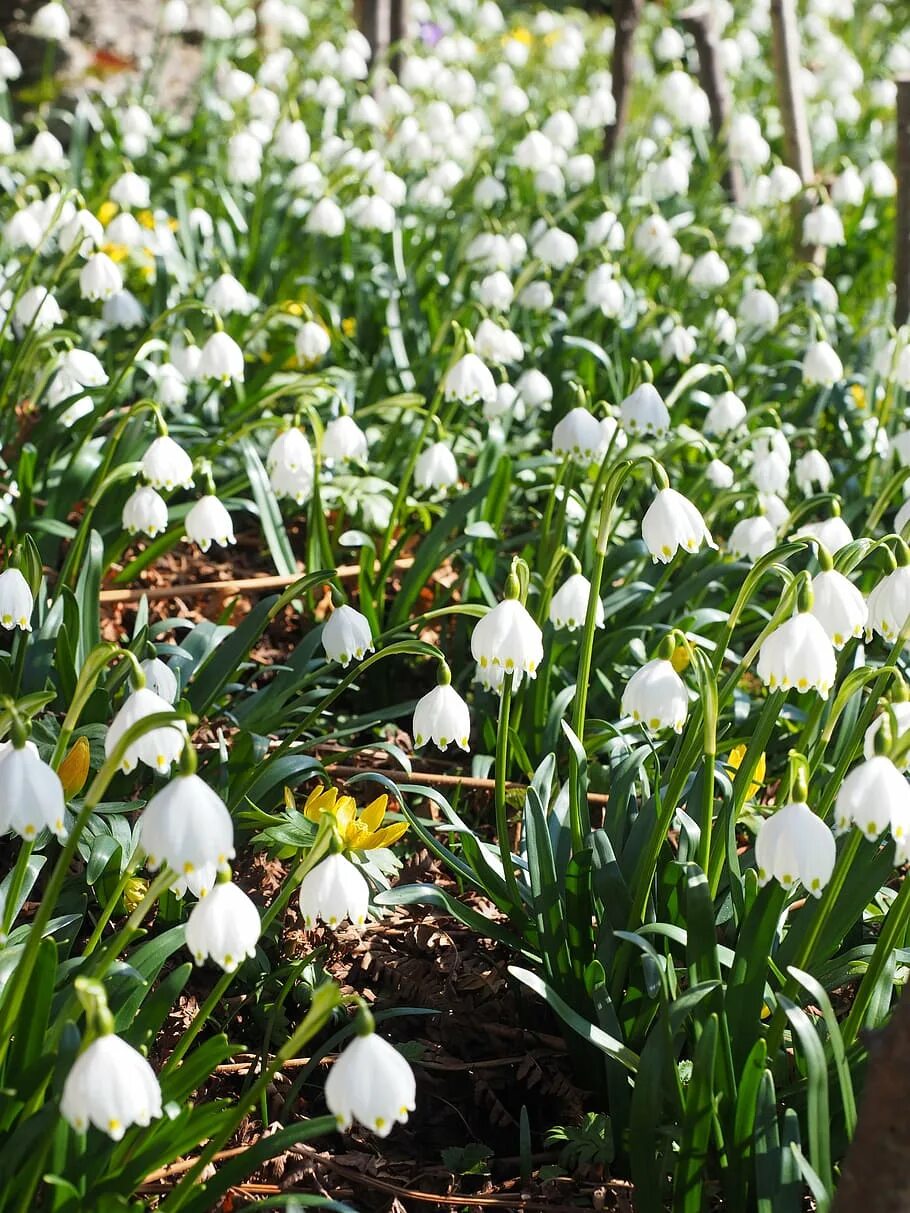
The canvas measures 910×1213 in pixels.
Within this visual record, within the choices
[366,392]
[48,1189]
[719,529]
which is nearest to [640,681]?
[48,1189]

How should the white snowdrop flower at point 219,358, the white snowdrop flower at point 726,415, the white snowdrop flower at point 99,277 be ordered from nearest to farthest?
the white snowdrop flower at point 219,358 < the white snowdrop flower at point 99,277 < the white snowdrop flower at point 726,415

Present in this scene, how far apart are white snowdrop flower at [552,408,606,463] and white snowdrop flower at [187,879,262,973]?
57.4 inches

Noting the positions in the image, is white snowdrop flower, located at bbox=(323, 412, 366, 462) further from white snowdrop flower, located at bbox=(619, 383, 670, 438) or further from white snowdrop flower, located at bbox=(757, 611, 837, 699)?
white snowdrop flower, located at bbox=(757, 611, 837, 699)

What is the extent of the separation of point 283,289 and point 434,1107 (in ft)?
9.26

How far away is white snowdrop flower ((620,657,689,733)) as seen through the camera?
1.92 metres

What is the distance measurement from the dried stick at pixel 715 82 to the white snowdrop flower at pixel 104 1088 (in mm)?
5129

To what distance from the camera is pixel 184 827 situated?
142 centimetres

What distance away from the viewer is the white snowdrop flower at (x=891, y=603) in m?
1.93

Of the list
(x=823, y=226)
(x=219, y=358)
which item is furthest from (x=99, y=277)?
(x=823, y=226)

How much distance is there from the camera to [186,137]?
232 inches

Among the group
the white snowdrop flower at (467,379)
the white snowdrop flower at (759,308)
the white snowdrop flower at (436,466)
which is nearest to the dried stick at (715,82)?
the white snowdrop flower at (759,308)

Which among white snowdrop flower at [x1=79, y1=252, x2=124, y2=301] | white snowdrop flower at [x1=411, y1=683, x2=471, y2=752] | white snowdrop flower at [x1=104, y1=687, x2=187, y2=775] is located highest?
white snowdrop flower at [x1=79, y1=252, x2=124, y2=301]

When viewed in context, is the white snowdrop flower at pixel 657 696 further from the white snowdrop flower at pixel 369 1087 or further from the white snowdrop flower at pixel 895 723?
the white snowdrop flower at pixel 369 1087

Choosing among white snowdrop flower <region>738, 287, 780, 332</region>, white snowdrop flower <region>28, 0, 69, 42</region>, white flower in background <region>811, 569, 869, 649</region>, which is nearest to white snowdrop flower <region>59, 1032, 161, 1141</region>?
white flower in background <region>811, 569, 869, 649</region>
